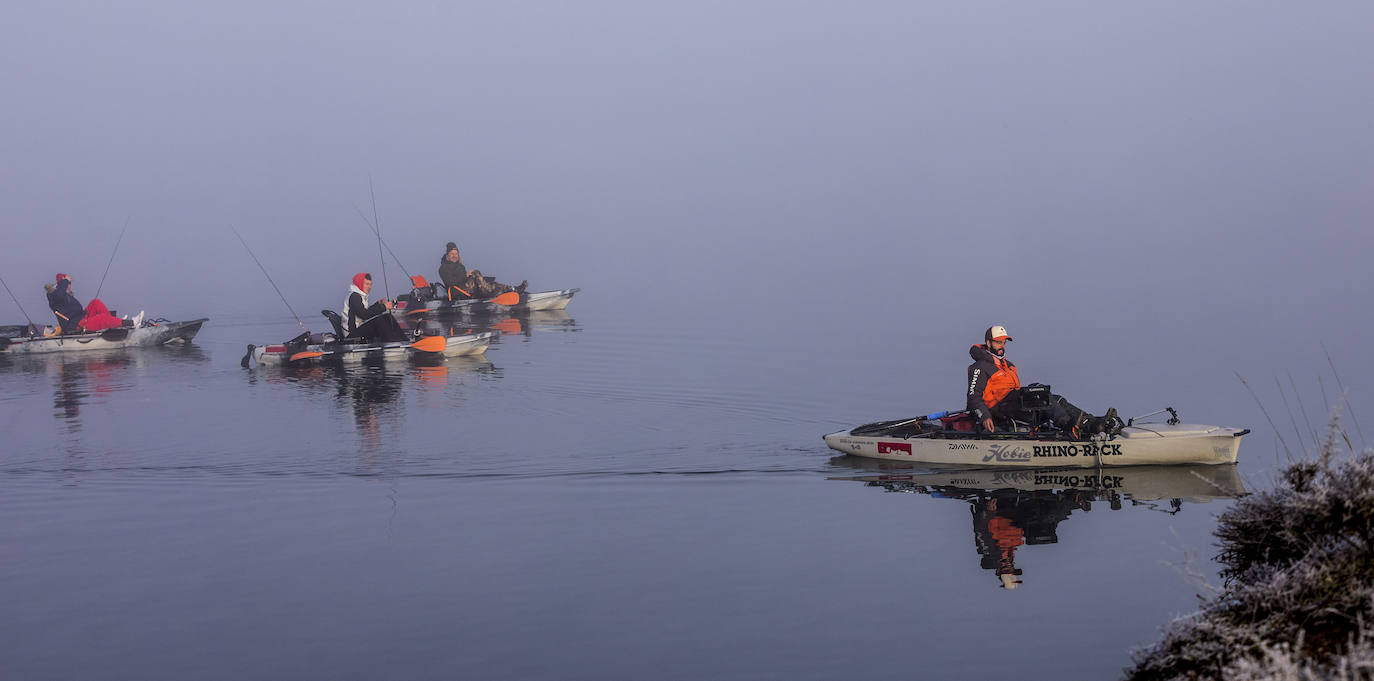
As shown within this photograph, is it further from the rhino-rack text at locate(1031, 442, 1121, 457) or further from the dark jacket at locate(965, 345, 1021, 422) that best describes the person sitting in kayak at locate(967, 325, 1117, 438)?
the rhino-rack text at locate(1031, 442, 1121, 457)

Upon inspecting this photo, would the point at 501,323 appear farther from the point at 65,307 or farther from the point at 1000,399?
the point at 1000,399

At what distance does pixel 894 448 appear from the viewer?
61.9 ft

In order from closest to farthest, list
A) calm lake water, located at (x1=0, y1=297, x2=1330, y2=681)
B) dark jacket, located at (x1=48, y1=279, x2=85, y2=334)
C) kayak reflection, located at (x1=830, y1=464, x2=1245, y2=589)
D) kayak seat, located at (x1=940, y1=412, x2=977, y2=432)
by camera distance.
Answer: calm lake water, located at (x1=0, y1=297, x2=1330, y2=681)
kayak reflection, located at (x1=830, y1=464, x2=1245, y2=589)
kayak seat, located at (x1=940, y1=412, x2=977, y2=432)
dark jacket, located at (x1=48, y1=279, x2=85, y2=334)

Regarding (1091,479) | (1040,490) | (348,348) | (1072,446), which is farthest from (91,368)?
(1091,479)

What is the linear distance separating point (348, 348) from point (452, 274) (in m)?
11.1

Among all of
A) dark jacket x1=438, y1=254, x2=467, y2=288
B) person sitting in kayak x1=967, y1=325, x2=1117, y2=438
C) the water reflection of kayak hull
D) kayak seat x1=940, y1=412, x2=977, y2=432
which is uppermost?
dark jacket x1=438, y1=254, x2=467, y2=288

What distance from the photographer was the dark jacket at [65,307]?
1403 inches

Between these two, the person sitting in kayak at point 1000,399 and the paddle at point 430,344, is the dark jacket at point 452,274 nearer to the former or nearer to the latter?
the paddle at point 430,344

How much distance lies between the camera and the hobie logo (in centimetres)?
1878

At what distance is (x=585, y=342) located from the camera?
122 ft

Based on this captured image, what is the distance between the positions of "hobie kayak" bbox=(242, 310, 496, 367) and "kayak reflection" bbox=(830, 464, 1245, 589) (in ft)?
48.3

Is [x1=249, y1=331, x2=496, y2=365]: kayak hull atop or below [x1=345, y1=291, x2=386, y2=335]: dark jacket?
below

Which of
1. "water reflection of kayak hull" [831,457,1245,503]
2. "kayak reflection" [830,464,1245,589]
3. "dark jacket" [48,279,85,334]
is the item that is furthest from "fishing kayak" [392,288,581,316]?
"water reflection of kayak hull" [831,457,1245,503]

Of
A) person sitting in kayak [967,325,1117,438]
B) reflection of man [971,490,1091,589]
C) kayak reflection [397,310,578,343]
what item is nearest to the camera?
reflection of man [971,490,1091,589]
